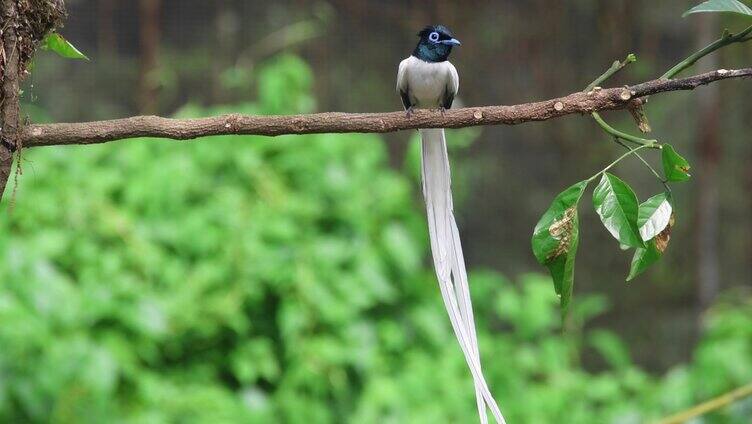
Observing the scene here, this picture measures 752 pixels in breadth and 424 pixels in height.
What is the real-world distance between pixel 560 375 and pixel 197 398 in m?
1.48

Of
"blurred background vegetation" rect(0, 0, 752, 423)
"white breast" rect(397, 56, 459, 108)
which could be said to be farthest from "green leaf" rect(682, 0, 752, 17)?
"blurred background vegetation" rect(0, 0, 752, 423)

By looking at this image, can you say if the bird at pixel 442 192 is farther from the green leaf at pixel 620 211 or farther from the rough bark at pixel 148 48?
the rough bark at pixel 148 48

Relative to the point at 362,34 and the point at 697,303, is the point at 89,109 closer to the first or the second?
the point at 362,34

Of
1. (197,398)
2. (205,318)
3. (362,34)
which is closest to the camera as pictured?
(197,398)

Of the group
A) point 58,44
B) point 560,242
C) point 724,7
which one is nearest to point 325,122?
point 560,242

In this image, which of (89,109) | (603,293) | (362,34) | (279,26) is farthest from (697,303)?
(89,109)

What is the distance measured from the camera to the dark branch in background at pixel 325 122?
1.59 m

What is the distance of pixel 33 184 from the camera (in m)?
3.54

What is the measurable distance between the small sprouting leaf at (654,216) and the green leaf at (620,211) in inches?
2.1

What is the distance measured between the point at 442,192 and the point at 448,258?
0.20 metres

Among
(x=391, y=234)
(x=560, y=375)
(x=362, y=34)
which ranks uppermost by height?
(x=362, y=34)

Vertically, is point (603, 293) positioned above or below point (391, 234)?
below

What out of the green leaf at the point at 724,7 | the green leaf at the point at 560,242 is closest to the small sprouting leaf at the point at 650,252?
the green leaf at the point at 560,242

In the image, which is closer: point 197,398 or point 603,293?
point 197,398
